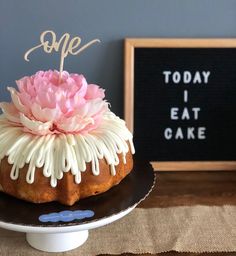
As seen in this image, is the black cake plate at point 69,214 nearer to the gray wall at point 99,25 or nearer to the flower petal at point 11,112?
the flower petal at point 11,112

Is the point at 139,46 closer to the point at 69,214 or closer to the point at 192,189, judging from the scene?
the point at 192,189

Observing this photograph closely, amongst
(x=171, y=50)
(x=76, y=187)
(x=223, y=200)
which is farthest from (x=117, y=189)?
(x=171, y=50)

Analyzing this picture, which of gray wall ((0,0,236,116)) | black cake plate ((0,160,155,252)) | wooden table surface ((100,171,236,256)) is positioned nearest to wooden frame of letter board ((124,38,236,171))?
gray wall ((0,0,236,116))

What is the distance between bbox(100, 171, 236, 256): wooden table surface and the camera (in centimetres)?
104

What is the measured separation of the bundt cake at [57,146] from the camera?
774 millimetres

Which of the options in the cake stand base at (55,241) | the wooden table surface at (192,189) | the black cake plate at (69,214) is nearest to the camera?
the black cake plate at (69,214)

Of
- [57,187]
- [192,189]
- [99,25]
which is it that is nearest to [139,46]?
[99,25]

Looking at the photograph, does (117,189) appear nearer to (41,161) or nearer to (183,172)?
(41,161)

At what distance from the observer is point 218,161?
3.86ft

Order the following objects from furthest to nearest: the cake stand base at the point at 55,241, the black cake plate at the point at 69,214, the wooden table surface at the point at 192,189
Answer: the wooden table surface at the point at 192,189 → the cake stand base at the point at 55,241 → the black cake plate at the point at 69,214

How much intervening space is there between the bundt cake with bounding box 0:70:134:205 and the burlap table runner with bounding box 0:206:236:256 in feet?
0.37

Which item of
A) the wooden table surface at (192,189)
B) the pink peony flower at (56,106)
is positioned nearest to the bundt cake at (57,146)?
the pink peony flower at (56,106)

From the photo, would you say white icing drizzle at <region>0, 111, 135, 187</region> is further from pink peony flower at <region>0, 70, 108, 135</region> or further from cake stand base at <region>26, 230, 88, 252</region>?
cake stand base at <region>26, 230, 88, 252</region>

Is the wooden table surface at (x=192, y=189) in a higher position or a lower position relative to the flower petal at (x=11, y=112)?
lower
